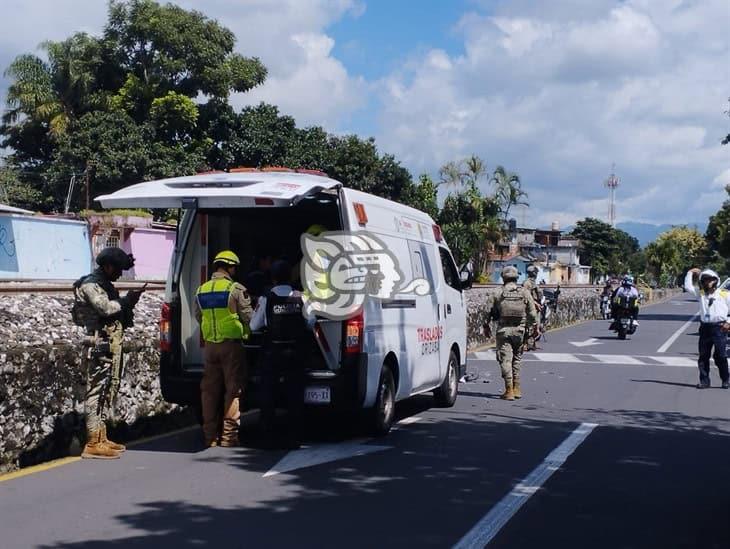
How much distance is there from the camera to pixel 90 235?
30.4 metres

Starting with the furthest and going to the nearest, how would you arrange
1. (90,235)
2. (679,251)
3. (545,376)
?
(679,251), (90,235), (545,376)

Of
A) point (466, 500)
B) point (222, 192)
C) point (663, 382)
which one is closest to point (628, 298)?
point (663, 382)

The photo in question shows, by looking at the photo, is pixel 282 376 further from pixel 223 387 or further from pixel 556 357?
pixel 556 357

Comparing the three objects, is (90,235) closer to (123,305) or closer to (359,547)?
(123,305)

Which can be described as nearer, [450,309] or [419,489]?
[419,489]

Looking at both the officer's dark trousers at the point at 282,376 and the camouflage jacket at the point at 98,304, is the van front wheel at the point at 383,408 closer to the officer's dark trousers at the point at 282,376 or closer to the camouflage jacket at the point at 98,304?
the officer's dark trousers at the point at 282,376

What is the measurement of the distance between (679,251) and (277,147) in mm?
79295

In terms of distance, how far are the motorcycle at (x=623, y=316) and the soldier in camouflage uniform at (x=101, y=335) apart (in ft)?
66.4

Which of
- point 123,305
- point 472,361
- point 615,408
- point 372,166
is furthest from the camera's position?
point 372,166

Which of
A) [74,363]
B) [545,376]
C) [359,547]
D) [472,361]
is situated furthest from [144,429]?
[472,361]

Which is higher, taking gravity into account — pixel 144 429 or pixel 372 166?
pixel 372 166

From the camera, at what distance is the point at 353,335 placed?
347 inches

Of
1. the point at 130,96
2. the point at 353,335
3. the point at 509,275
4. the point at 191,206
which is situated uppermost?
the point at 130,96

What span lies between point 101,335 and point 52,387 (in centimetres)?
61
